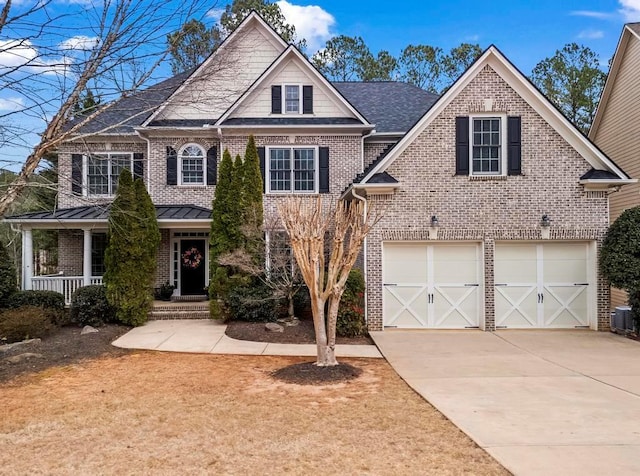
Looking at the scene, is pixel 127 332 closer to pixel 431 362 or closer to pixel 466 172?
pixel 431 362

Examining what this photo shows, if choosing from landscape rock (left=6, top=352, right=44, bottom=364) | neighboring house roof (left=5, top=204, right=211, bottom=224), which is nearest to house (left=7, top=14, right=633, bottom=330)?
neighboring house roof (left=5, top=204, right=211, bottom=224)

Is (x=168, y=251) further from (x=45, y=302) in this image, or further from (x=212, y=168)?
(x=45, y=302)

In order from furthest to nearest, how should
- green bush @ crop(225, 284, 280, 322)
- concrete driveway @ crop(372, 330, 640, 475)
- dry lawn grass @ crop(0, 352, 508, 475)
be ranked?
green bush @ crop(225, 284, 280, 322)
concrete driveway @ crop(372, 330, 640, 475)
dry lawn grass @ crop(0, 352, 508, 475)

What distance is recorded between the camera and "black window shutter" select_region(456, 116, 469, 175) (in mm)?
12406

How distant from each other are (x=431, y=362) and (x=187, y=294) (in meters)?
10.6

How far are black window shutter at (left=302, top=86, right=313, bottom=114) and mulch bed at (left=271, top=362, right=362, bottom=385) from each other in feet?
33.8

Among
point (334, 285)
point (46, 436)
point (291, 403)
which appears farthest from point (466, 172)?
point (46, 436)

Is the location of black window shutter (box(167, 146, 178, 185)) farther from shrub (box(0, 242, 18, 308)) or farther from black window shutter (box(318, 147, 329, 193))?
shrub (box(0, 242, 18, 308))

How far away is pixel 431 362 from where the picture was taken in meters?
8.86

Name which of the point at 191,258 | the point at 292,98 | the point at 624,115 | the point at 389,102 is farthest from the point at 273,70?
the point at 624,115

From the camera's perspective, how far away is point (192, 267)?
16984 millimetres

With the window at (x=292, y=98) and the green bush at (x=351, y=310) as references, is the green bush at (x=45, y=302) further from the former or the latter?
the window at (x=292, y=98)

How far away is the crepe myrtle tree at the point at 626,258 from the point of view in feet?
36.4

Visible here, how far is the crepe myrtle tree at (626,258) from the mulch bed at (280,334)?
608 centimetres
